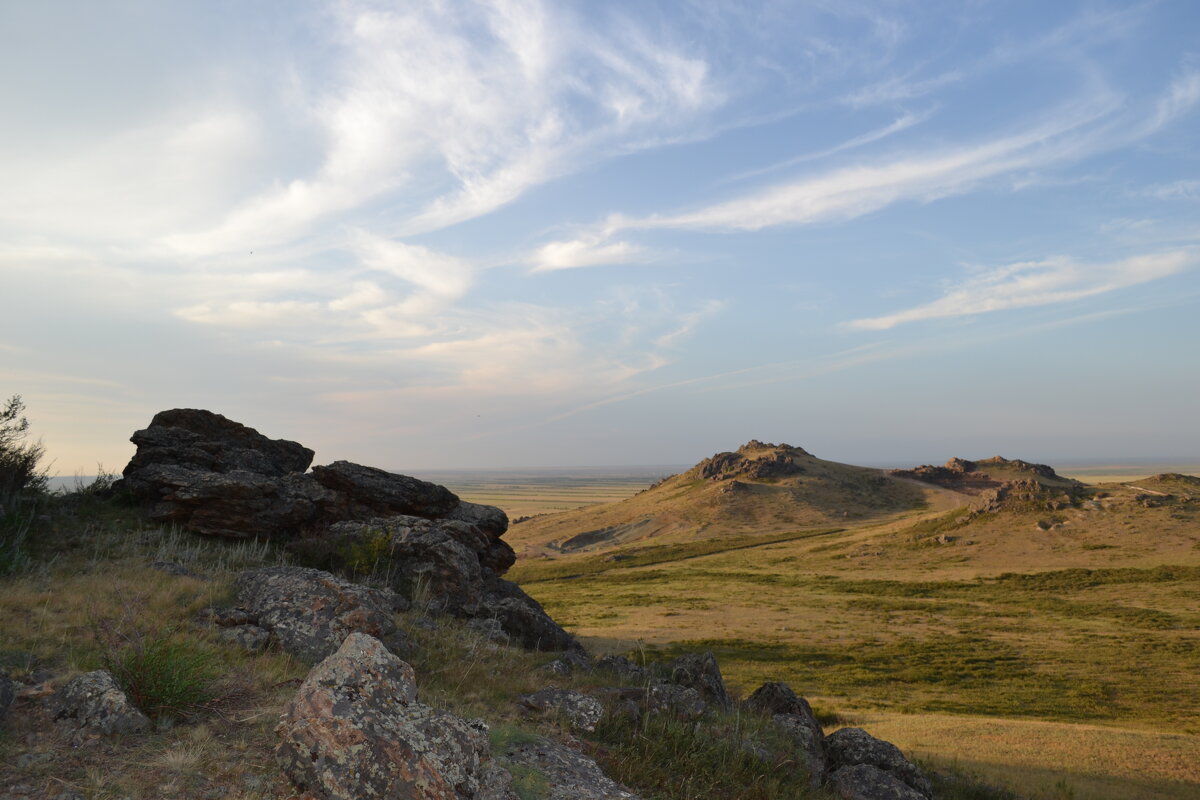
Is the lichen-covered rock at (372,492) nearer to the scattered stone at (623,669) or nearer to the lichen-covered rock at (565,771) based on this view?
the scattered stone at (623,669)

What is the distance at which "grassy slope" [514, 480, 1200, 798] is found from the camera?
2361 centimetres

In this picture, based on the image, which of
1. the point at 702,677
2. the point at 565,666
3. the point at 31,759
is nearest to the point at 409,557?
the point at 565,666

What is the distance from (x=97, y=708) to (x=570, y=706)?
5.64 metres

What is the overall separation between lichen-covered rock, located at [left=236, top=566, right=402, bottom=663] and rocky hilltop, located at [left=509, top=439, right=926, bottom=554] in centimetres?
10149

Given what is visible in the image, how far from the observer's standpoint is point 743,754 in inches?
358

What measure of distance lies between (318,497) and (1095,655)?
4860 centimetres

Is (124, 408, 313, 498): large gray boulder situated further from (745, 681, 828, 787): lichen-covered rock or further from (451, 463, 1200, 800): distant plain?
(451, 463, 1200, 800): distant plain

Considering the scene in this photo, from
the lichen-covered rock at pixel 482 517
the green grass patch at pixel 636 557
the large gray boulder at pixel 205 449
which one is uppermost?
the large gray boulder at pixel 205 449

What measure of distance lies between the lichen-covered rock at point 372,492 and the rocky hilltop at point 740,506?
91.2m

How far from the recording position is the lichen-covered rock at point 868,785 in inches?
440

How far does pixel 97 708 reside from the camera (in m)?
6.61

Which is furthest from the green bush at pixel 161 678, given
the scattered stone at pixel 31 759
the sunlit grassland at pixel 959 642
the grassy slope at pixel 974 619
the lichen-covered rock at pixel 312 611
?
the sunlit grassland at pixel 959 642

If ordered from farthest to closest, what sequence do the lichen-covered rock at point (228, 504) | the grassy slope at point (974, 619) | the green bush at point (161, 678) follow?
the grassy slope at point (974, 619), the lichen-covered rock at point (228, 504), the green bush at point (161, 678)

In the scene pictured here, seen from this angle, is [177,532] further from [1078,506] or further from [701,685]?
[1078,506]
